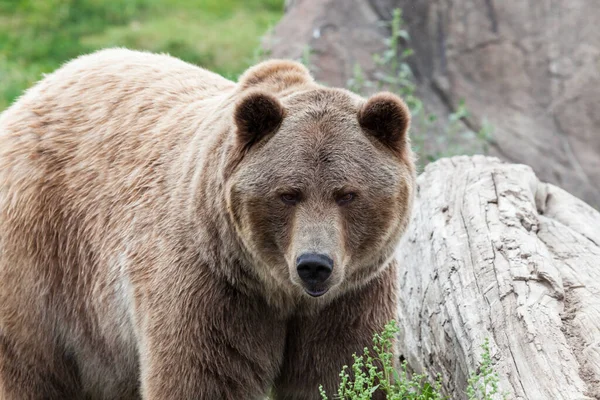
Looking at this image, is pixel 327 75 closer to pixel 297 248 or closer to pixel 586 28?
pixel 586 28

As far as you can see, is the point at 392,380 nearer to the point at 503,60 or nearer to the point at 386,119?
the point at 386,119

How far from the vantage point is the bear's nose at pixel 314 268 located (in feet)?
14.0

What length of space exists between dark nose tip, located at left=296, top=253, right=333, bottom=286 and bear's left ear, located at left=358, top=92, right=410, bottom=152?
2.56 ft

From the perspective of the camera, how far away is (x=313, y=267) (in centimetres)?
429

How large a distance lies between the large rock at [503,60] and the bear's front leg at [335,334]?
17.9 feet

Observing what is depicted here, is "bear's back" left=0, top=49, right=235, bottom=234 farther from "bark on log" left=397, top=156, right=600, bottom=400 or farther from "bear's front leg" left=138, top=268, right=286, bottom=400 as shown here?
"bark on log" left=397, top=156, right=600, bottom=400

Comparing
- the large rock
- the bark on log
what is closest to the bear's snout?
the bark on log

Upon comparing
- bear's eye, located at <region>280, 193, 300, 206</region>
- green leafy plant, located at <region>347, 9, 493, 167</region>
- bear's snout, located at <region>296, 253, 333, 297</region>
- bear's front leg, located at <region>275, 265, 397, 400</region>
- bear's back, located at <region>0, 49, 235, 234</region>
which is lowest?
green leafy plant, located at <region>347, 9, 493, 167</region>

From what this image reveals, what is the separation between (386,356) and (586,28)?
678 cm

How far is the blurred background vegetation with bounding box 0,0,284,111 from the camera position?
1273cm

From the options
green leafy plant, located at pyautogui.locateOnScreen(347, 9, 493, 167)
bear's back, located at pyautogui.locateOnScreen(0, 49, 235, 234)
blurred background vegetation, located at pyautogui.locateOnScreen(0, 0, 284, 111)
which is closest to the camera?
bear's back, located at pyautogui.locateOnScreen(0, 49, 235, 234)

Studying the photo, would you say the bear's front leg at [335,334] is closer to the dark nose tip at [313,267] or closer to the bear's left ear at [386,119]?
the dark nose tip at [313,267]

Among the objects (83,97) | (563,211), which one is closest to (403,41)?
(563,211)

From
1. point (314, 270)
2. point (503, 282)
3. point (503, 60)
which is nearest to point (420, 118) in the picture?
point (503, 60)
